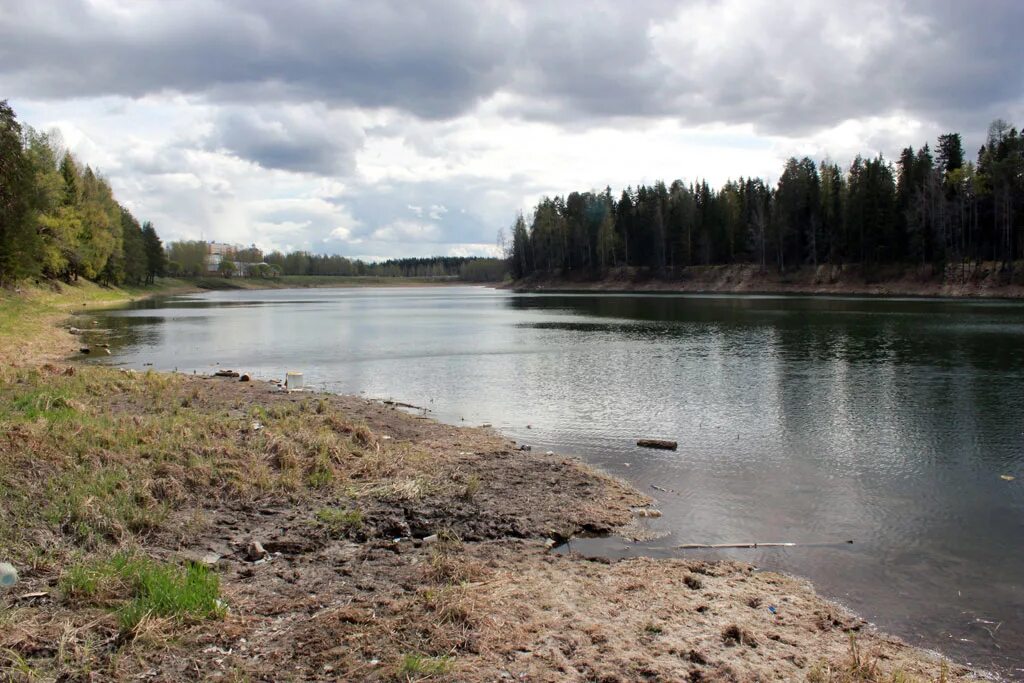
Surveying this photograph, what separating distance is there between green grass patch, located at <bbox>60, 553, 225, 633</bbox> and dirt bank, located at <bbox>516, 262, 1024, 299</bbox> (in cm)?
8722

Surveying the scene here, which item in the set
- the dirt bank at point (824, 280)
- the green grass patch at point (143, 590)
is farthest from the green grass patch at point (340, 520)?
the dirt bank at point (824, 280)

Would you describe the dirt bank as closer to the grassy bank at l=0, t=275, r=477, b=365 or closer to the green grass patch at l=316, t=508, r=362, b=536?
the grassy bank at l=0, t=275, r=477, b=365

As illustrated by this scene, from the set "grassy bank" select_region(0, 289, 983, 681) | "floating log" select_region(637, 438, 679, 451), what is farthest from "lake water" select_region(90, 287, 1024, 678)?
A: "grassy bank" select_region(0, 289, 983, 681)

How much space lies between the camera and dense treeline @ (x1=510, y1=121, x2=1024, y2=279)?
85.1m

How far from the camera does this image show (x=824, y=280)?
9994 centimetres

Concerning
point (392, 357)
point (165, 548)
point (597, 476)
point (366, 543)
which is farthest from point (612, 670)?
point (392, 357)

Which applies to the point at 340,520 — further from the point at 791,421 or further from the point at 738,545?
the point at 791,421

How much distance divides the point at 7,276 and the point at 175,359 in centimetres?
2769

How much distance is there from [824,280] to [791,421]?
89650 mm

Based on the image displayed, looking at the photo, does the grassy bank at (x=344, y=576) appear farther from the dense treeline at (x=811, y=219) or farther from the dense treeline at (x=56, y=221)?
the dense treeline at (x=811, y=219)

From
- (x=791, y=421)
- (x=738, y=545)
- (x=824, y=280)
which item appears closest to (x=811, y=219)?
(x=824, y=280)

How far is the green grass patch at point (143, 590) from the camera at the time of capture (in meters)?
6.38

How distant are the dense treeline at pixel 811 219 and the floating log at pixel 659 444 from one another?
79666mm

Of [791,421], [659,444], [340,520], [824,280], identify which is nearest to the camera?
[340,520]
